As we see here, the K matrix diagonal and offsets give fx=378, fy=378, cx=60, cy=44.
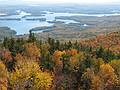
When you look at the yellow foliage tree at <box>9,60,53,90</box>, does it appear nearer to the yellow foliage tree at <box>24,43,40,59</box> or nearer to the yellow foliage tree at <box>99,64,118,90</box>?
the yellow foliage tree at <box>99,64,118,90</box>

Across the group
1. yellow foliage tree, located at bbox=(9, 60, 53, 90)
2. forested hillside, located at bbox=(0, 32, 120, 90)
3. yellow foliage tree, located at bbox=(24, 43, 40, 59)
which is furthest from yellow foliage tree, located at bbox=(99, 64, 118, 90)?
yellow foliage tree, located at bbox=(24, 43, 40, 59)

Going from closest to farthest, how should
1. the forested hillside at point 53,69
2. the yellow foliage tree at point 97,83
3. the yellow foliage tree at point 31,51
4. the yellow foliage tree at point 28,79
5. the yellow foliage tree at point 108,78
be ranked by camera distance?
the yellow foliage tree at point 28,79 → the forested hillside at point 53,69 → the yellow foliage tree at point 97,83 → the yellow foliage tree at point 108,78 → the yellow foliage tree at point 31,51

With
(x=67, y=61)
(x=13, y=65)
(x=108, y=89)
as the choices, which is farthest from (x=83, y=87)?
(x=13, y=65)

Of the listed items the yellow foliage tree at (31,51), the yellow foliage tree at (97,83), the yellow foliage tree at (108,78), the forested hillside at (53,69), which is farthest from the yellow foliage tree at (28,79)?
the yellow foliage tree at (31,51)

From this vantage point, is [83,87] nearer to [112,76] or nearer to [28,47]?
[112,76]

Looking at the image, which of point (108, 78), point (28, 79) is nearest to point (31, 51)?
point (108, 78)

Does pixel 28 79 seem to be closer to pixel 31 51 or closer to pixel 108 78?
pixel 108 78

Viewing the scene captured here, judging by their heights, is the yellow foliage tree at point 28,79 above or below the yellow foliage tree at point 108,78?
above

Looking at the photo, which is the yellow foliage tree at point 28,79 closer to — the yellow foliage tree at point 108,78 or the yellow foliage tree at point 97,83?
the yellow foliage tree at point 97,83
